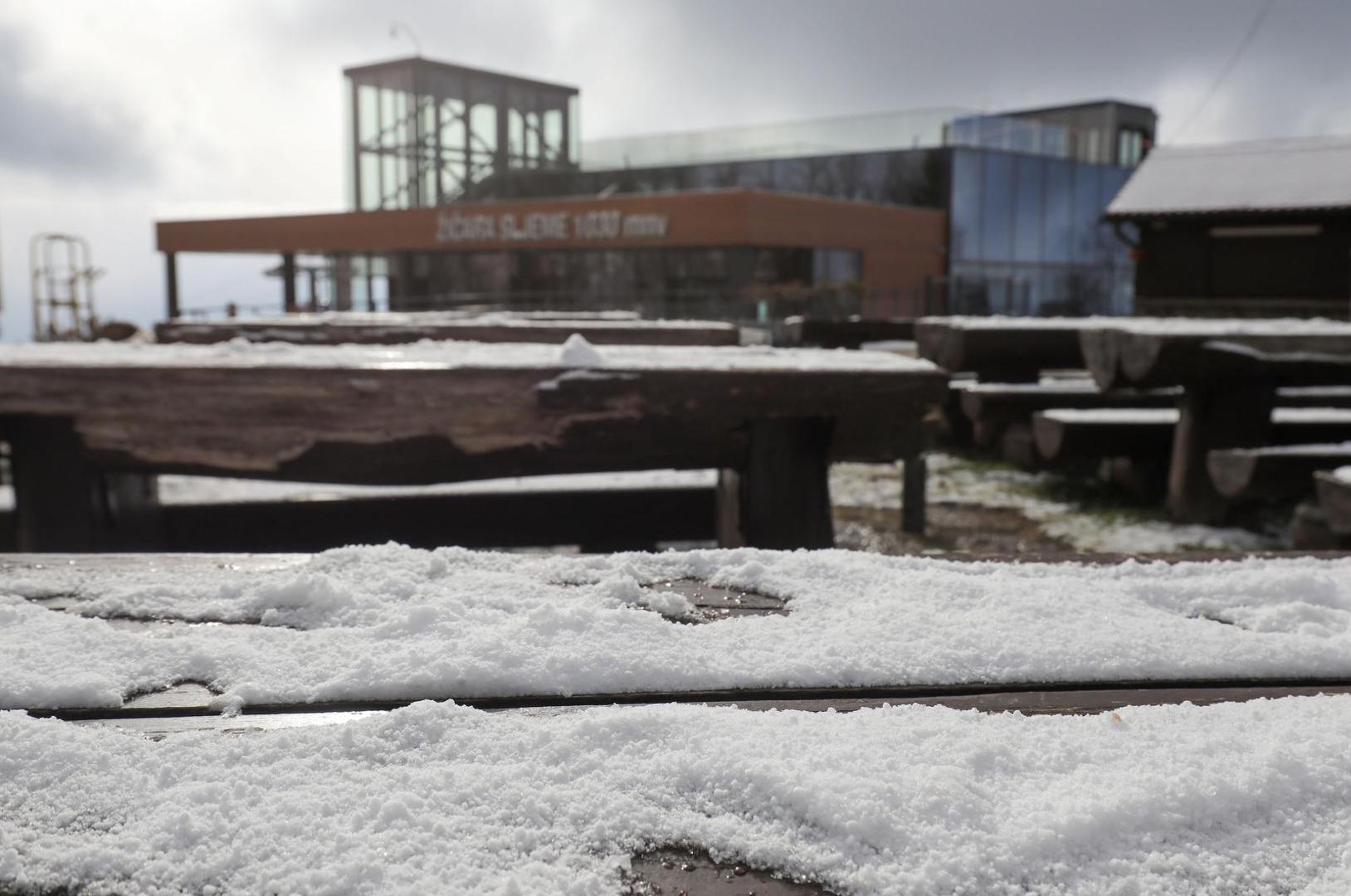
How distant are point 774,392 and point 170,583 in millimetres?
1843

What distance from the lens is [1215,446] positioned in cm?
666

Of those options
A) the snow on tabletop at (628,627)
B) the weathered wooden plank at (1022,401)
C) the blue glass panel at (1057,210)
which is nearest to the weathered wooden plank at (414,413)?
the snow on tabletop at (628,627)

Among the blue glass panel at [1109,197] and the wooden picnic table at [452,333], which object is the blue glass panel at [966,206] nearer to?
the blue glass panel at [1109,197]

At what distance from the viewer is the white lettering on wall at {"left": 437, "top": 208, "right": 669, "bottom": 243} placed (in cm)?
2911

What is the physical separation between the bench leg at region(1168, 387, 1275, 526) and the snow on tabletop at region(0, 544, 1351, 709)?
16.9 feet

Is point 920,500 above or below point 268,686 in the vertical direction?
below

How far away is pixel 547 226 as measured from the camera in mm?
31219

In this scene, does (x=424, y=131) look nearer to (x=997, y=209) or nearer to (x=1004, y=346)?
(x=997, y=209)

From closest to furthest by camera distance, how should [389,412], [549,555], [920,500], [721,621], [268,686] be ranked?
[268,686] < [721,621] < [549,555] < [389,412] < [920,500]

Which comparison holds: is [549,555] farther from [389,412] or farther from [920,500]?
[920,500]

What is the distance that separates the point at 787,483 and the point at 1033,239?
33.1m

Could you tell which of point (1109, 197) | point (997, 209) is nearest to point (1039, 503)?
point (997, 209)

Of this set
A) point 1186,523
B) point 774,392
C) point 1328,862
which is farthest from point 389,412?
point 1186,523

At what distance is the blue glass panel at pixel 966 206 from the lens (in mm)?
31520
